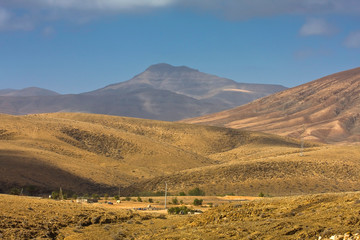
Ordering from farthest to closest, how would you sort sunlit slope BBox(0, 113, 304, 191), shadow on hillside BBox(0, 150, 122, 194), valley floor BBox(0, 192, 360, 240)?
sunlit slope BBox(0, 113, 304, 191) → shadow on hillside BBox(0, 150, 122, 194) → valley floor BBox(0, 192, 360, 240)

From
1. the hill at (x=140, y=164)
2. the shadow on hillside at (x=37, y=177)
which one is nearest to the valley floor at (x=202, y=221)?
the hill at (x=140, y=164)

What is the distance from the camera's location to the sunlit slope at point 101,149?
62500mm

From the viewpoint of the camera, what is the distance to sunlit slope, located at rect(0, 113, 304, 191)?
62.5m

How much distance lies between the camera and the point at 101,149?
88000mm

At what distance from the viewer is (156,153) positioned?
291ft

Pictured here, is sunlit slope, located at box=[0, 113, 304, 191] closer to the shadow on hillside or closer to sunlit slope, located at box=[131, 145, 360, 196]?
the shadow on hillside

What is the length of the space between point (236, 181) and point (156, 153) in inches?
1026

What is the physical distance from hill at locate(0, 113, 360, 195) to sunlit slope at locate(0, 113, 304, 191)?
0.45 feet

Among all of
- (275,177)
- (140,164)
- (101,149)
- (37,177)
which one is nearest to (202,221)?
(37,177)

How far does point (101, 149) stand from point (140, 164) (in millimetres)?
9025

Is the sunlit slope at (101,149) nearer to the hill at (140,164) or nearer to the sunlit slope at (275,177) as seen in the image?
the hill at (140,164)

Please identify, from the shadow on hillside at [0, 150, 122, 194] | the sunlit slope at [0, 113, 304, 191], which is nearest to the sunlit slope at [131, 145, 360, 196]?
the sunlit slope at [0, 113, 304, 191]

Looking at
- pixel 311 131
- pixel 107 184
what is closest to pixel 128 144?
pixel 107 184

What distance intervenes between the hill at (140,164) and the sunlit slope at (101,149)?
137 mm
